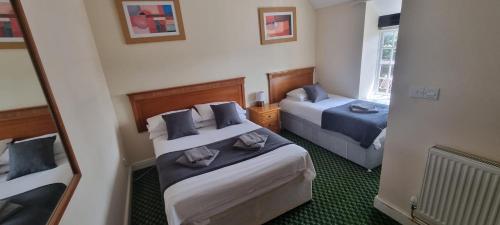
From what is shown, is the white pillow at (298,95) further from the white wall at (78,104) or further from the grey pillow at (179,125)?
the white wall at (78,104)

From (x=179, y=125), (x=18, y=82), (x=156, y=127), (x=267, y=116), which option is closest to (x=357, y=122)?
(x=267, y=116)

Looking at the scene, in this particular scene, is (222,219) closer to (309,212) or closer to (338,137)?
(309,212)

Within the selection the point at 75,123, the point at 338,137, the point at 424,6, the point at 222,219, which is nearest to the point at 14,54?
the point at 75,123

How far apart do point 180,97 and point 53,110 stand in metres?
2.10

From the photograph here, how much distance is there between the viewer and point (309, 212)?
2.07m

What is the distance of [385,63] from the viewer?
3465mm

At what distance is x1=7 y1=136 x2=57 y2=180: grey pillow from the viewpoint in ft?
2.36

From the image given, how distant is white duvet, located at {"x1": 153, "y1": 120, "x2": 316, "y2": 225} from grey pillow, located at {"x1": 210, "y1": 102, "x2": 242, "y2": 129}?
1008mm

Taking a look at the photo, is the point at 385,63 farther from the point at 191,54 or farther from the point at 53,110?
the point at 53,110

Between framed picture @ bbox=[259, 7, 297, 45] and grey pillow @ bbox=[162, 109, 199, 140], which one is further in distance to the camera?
framed picture @ bbox=[259, 7, 297, 45]

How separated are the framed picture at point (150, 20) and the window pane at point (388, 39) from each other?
3094 millimetres

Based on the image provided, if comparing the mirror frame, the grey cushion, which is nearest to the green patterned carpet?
the mirror frame

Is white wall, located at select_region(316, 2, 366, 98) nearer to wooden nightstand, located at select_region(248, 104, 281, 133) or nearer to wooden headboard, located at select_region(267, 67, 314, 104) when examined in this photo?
wooden headboard, located at select_region(267, 67, 314, 104)

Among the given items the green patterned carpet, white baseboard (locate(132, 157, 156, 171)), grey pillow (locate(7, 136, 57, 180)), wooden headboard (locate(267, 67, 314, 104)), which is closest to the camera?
grey pillow (locate(7, 136, 57, 180))
